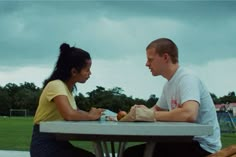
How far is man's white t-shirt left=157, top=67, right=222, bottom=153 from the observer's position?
8.30 feet

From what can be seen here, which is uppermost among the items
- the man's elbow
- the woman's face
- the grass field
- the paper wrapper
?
the woman's face

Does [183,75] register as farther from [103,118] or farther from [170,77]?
[103,118]

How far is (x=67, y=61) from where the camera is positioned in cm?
299

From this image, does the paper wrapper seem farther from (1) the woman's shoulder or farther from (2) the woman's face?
(2) the woman's face

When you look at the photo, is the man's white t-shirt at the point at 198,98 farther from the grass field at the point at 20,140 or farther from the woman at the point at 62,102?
the grass field at the point at 20,140

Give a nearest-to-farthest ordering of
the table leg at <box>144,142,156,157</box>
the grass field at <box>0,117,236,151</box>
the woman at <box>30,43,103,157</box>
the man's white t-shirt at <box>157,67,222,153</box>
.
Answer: the table leg at <box>144,142,156,157</box> < the man's white t-shirt at <box>157,67,222,153</box> < the woman at <box>30,43,103,157</box> < the grass field at <box>0,117,236,151</box>

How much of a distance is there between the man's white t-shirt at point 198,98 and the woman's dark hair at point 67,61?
1.74ft

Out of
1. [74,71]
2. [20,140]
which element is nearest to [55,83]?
[74,71]

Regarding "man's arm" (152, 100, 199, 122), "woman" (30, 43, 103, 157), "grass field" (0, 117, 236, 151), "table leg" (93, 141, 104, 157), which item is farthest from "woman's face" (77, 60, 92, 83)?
"grass field" (0, 117, 236, 151)

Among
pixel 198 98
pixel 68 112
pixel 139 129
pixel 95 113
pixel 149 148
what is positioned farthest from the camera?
pixel 95 113

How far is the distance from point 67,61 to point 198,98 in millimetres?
864

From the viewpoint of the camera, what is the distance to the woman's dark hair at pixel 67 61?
2.97m

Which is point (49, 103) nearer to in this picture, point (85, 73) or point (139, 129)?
point (85, 73)

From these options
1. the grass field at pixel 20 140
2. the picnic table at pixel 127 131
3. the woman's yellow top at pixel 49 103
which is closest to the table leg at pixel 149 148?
the picnic table at pixel 127 131
